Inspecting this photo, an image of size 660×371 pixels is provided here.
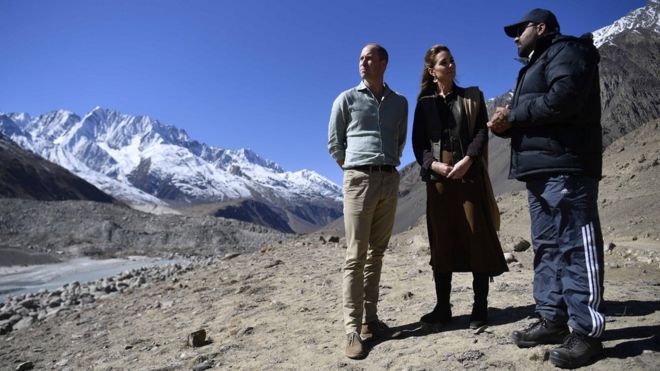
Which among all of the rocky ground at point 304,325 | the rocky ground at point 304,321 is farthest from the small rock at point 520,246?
the rocky ground at point 304,325

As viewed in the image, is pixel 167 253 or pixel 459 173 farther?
pixel 167 253

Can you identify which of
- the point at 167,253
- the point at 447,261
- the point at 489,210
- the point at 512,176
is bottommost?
the point at 167,253

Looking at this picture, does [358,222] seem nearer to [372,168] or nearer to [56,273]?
[372,168]

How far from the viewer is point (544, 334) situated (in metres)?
2.94

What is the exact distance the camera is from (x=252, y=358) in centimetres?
387

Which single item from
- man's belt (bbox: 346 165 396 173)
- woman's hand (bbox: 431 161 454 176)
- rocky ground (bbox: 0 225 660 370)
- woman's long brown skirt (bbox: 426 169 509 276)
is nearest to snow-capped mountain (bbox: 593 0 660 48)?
rocky ground (bbox: 0 225 660 370)

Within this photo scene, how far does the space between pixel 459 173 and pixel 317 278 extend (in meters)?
4.41

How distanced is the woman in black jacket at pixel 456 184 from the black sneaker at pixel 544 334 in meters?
0.59

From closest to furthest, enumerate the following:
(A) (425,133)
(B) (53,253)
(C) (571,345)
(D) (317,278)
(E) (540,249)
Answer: (C) (571,345), (E) (540,249), (A) (425,133), (D) (317,278), (B) (53,253)

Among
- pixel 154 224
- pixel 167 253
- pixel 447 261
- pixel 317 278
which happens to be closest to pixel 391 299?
pixel 447 261

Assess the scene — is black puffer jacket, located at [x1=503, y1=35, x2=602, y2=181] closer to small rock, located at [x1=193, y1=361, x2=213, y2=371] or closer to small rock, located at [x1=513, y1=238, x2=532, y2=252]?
small rock, located at [x1=193, y1=361, x2=213, y2=371]

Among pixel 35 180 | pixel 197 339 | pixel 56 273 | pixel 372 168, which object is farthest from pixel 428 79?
pixel 35 180

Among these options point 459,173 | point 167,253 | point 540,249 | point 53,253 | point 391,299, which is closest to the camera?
point 540,249

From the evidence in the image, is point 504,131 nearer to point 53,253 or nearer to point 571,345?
point 571,345
